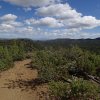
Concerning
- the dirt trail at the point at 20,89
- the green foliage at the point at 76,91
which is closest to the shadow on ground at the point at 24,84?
the dirt trail at the point at 20,89

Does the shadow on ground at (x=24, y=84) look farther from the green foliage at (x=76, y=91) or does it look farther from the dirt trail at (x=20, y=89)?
the green foliage at (x=76, y=91)

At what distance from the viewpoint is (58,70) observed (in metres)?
18.3

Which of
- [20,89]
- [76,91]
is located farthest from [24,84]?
[76,91]

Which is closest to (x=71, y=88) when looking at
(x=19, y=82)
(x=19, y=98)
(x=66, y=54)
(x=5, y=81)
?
(x=19, y=98)

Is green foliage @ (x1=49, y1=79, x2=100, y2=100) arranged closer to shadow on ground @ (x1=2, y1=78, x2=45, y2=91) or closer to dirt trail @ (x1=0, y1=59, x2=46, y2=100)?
dirt trail @ (x1=0, y1=59, x2=46, y2=100)

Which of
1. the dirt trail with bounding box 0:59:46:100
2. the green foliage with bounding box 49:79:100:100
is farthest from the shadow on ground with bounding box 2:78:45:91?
the green foliage with bounding box 49:79:100:100

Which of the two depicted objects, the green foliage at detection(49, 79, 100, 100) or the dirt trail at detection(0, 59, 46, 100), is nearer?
the green foliage at detection(49, 79, 100, 100)

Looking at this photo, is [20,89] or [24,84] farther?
[24,84]

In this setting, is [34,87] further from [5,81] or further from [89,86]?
[89,86]

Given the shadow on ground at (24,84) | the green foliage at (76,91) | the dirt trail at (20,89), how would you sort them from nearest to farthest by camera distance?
1. the green foliage at (76,91)
2. the dirt trail at (20,89)
3. the shadow on ground at (24,84)

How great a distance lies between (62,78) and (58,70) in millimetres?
1341

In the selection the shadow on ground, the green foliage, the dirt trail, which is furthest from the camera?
the shadow on ground

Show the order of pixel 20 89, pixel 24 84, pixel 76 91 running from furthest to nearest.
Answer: pixel 24 84, pixel 20 89, pixel 76 91

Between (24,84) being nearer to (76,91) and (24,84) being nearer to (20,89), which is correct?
(20,89)
